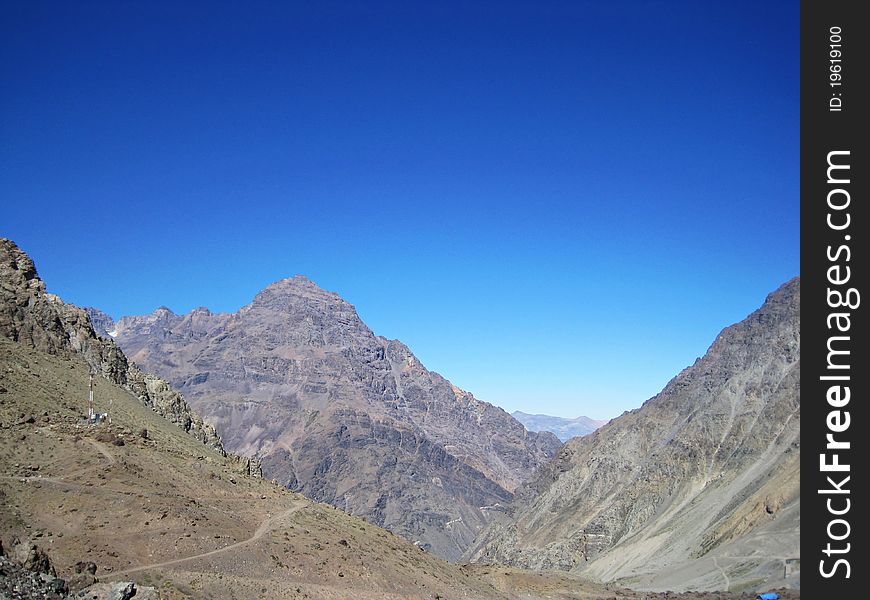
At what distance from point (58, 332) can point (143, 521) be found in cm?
3801

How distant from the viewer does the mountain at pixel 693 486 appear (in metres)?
91.4

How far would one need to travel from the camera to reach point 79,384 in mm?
57469

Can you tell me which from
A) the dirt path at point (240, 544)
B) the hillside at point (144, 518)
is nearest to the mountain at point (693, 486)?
the hillside at point (144, 518)

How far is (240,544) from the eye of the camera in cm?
3884

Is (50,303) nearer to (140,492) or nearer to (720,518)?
(140,492)

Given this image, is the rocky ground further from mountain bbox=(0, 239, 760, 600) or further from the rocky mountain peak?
the rocky mountain peak

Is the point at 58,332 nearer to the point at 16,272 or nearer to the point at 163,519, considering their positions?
the point at 16,272

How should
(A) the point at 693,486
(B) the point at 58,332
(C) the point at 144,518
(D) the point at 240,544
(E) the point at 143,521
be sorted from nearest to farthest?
(E) the point at 143,521, (C) the point at 144,518, (D) the point at 240,544, (B) the point at 58,332, (A) the point at 693,486

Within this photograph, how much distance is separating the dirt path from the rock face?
25997 mm

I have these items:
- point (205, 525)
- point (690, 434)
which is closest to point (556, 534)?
point (690, 434)

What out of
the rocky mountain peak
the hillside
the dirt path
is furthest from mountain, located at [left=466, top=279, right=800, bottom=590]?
the rocky mountain peak

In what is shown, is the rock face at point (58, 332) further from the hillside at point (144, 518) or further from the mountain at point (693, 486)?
the mountain at point (693, 486)

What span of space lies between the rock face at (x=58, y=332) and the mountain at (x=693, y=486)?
63.8m

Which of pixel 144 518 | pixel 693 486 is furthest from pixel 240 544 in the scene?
pixel 693 486
